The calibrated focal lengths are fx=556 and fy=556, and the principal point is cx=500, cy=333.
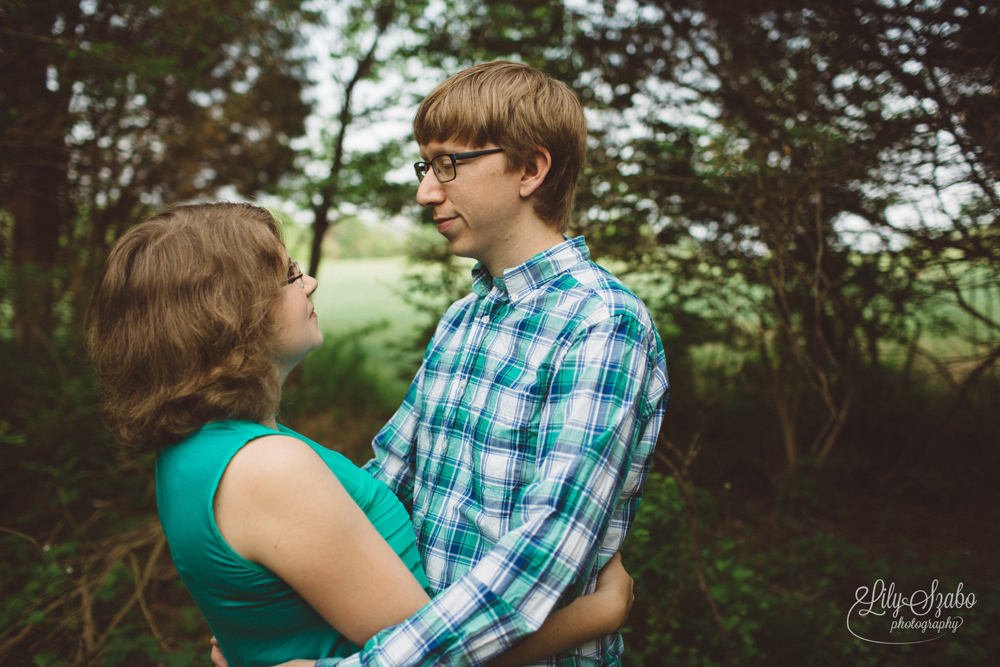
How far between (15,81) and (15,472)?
8.80 feet

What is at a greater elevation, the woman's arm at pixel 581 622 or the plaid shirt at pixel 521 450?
the plaid shirt at pixel 521 450

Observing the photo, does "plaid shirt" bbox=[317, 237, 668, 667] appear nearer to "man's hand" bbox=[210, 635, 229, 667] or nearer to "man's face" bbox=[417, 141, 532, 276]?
"man's face" bbox=[417, 141, 532, 276]

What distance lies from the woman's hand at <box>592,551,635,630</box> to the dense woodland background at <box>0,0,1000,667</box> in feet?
3.75

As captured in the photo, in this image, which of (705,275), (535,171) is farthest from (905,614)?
(535,171)

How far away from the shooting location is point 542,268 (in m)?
1.39

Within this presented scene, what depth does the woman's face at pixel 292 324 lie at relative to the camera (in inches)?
47.1

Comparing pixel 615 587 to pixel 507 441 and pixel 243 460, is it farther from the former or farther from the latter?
pixel 243 460

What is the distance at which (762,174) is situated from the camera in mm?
3047

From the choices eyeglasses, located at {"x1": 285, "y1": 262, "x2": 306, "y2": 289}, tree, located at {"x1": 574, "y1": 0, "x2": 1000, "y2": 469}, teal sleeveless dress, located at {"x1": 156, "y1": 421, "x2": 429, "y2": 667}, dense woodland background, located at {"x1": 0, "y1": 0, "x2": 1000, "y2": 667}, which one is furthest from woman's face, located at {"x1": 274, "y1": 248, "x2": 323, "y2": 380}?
tree, located at {"x1": 574, "y1": 0, "x2": 1000, "y2": 469}

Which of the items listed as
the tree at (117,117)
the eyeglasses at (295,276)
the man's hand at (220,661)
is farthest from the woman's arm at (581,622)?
the tree at (117,117)

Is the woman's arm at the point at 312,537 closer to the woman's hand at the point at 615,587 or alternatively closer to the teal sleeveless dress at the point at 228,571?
the teal sleeveless dress at the point at 228,571

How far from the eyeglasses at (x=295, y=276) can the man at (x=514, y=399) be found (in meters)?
0.38

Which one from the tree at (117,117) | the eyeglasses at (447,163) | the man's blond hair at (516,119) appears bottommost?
the eyeglasses at (447,163)

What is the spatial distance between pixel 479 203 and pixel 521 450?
25.2 inches
